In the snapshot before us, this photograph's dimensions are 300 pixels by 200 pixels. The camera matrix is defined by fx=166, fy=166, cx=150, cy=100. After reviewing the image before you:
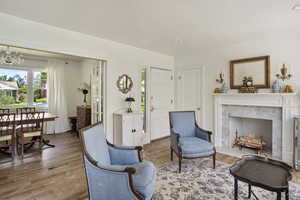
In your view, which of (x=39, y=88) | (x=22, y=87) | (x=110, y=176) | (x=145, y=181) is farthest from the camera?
(x=39, y=88)

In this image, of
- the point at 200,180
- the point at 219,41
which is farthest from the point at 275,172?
the point at 219,41

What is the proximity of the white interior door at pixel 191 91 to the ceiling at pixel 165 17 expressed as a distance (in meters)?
1.29

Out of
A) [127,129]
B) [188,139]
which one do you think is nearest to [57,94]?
[127,129]

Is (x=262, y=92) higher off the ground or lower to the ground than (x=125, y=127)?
higher

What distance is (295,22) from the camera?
2.79 meters

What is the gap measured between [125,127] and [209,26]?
2569 millimetres

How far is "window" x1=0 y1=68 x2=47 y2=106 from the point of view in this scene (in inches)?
192

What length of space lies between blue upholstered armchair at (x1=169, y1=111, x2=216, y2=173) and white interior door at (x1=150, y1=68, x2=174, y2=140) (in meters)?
1.35

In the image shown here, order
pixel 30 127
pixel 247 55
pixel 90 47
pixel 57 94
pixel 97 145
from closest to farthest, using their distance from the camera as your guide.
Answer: pixel 97 145 → pixel 90 47 → pixel 247 55 → pixel 30 127 → pixel 57 94

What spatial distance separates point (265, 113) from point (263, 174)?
2.13m

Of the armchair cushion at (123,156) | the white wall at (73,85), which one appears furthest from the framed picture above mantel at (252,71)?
the white wall at (73,85)

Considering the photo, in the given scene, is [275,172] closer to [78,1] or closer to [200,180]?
[200,180]

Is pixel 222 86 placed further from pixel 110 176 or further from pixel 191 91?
pixel 110 176

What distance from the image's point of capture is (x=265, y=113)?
3.47 metres
